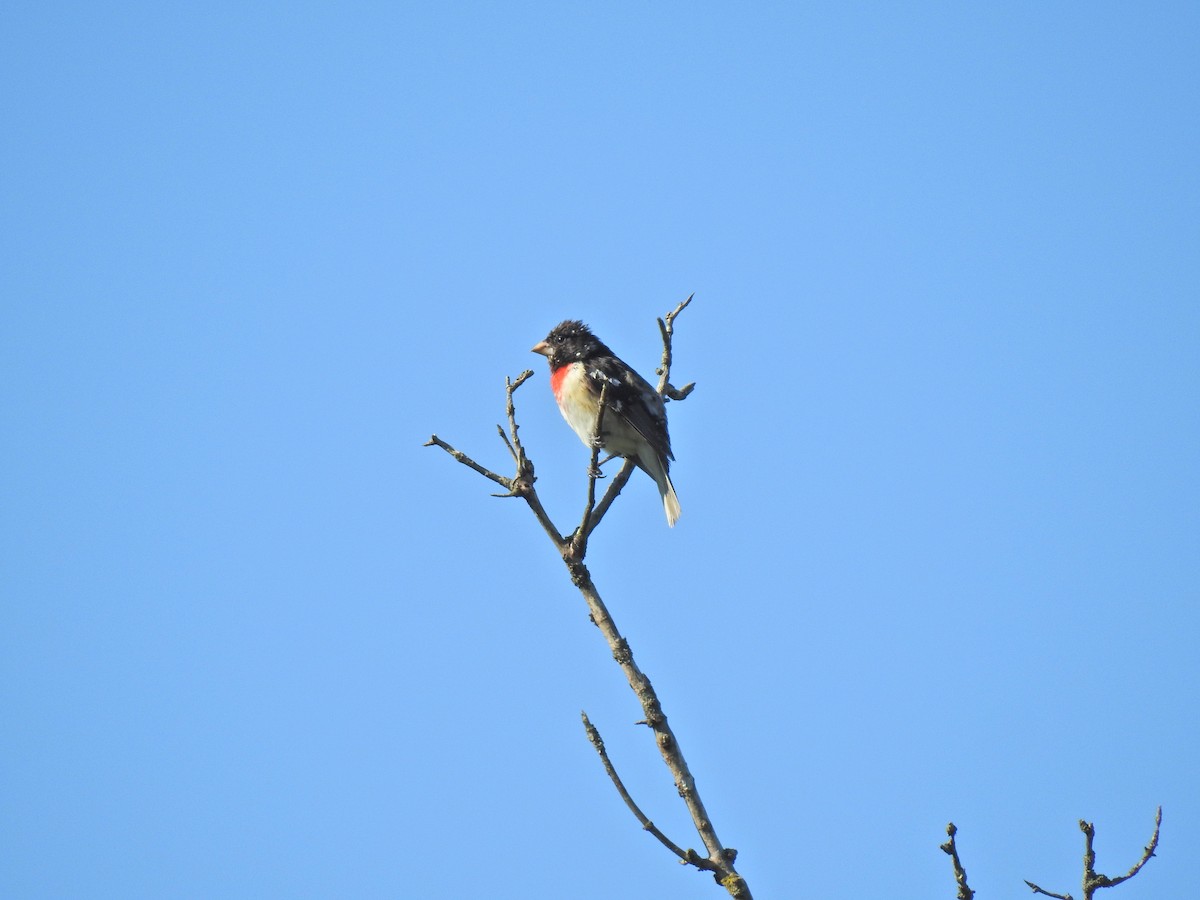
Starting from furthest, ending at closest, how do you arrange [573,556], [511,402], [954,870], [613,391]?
1. [613,391]
2. [511,402]
3. [573,556]
4. [954,870]

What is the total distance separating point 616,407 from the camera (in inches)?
335

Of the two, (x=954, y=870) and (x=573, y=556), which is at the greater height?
(x=573, y=556)

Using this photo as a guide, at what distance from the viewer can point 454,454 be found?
4949mm

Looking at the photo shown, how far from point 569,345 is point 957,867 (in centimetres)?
647

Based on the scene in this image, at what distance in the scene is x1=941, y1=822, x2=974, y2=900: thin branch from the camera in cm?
343

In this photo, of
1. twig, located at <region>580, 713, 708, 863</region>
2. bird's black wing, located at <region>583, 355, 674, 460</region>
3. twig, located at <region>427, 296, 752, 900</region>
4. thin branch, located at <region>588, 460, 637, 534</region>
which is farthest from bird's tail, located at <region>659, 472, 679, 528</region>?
twig, located at <region>580, 713, 708, 863</region>

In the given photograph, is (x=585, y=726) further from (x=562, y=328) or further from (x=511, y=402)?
(x=562, y=328)

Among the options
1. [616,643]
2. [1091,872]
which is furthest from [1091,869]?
[616,643]

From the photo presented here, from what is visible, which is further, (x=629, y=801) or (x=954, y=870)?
(x=629, y=801)

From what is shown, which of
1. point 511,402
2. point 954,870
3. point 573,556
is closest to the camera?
point 954,870

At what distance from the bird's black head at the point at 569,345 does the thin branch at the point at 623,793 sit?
218 inches

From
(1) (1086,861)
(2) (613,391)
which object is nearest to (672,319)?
(2) (613,391)

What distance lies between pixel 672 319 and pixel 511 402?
2079 mm

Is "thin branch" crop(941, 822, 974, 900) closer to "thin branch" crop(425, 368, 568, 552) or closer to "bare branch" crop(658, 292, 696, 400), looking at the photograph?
"thin branch" crop(425, 368, 568, 552)
